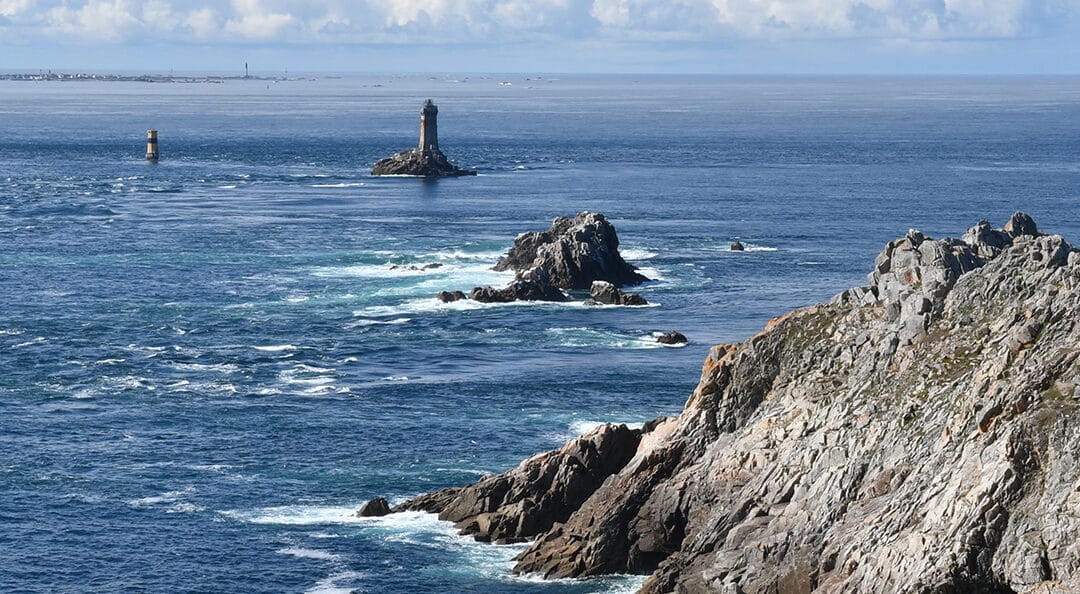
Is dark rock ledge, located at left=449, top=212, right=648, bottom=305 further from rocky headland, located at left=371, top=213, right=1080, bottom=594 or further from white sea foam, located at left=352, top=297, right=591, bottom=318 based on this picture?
rocky headland, located at left=371, top=213, right=1080, bottom=594

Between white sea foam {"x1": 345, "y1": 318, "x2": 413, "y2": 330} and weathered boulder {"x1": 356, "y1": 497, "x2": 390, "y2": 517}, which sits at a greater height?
white sea foam {"x1": 345, "y1": 318, "x2": 413, "y2": 330}

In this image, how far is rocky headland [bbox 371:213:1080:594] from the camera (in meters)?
48.7

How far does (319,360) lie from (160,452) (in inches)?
877

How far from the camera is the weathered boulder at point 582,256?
126 metres

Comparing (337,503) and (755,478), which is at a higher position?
(755,478)

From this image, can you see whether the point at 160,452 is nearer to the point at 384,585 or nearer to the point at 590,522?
the point at 384,585

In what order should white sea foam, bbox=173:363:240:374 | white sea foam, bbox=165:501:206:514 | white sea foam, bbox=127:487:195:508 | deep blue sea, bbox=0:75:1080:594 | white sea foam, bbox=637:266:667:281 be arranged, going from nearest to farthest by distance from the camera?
deep blue sea, bbox=0:75:1080:594 → white sea foam, bbox=165:501:206:514 → white sea foam, bbox=127:487:195:508 → white sea foam, bbox=173:363:240:374 → white sea foam, bbox=637:266:667:281

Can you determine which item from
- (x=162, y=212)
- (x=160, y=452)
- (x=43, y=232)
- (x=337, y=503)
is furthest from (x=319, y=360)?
(x=162, y=212)

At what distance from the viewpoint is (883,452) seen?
5412cm

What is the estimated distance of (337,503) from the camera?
71625 millimetres

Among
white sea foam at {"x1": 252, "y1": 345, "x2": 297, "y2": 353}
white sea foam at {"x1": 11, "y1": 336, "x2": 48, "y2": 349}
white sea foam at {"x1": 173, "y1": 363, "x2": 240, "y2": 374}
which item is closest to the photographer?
white sea foam at {"x1": 173, "y1": 363, "x2": 240, "y2": 374}

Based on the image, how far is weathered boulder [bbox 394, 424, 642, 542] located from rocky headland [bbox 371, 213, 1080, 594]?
78mm

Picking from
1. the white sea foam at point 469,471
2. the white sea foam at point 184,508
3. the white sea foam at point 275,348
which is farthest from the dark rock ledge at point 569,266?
the white sea foam at point 184,508

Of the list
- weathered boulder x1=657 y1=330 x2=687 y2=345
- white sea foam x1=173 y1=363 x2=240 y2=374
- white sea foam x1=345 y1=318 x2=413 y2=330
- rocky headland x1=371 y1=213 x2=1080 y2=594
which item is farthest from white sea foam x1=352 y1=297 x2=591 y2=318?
rocky headland x1=371 y1=213 x2=1080 y2=594
